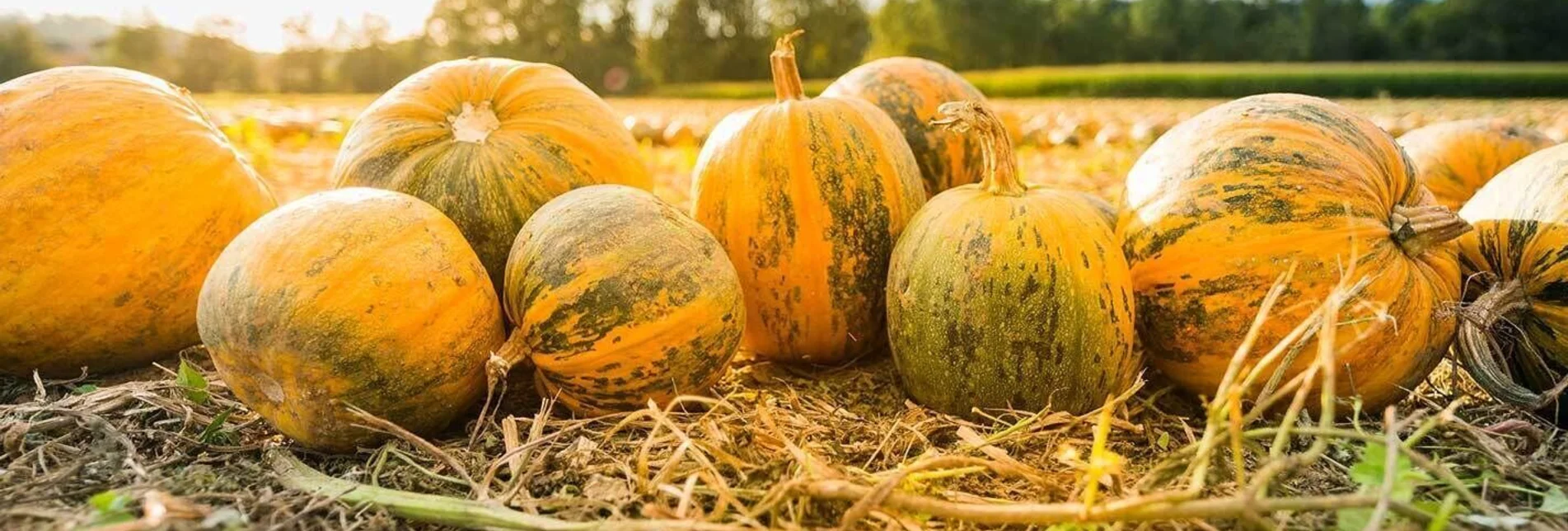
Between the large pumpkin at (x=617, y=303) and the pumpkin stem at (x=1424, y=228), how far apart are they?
1793mm

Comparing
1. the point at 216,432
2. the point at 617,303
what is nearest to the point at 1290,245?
the point at 617,303

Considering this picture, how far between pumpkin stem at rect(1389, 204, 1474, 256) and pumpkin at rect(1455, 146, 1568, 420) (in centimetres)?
19

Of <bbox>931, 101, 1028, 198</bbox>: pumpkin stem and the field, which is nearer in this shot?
the field

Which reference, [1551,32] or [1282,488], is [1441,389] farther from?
[1551,32]

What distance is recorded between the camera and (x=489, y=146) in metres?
3.15

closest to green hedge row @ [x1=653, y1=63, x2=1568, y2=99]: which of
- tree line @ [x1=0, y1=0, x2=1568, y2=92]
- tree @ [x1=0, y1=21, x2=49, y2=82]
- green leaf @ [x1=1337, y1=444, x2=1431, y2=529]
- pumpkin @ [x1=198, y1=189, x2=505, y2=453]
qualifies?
tree line @ [x1=0, y1=0, x2=1568, y2=92]

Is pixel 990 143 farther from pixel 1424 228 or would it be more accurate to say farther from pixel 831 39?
pixel 831 39

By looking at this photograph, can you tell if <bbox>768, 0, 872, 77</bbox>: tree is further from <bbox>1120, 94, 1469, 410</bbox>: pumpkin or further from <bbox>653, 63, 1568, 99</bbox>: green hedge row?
<bbox>1120, 94, 1469, 410</bbox>: pumpkin

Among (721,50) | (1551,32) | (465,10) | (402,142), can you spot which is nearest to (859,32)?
(721,50)

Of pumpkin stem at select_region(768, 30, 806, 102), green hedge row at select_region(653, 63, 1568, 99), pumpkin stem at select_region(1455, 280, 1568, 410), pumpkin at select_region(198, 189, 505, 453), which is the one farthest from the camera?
green hedge row at select_region(653, 63, 1568, 99)

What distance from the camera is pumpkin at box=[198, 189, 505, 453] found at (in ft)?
7.51

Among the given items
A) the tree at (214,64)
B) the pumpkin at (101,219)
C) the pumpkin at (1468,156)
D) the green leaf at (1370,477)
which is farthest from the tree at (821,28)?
the green leaf at (1370,477)

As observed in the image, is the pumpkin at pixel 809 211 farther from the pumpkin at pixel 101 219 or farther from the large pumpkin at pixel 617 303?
the pumpkin at pixel 101 219

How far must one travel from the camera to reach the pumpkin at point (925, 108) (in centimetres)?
377
